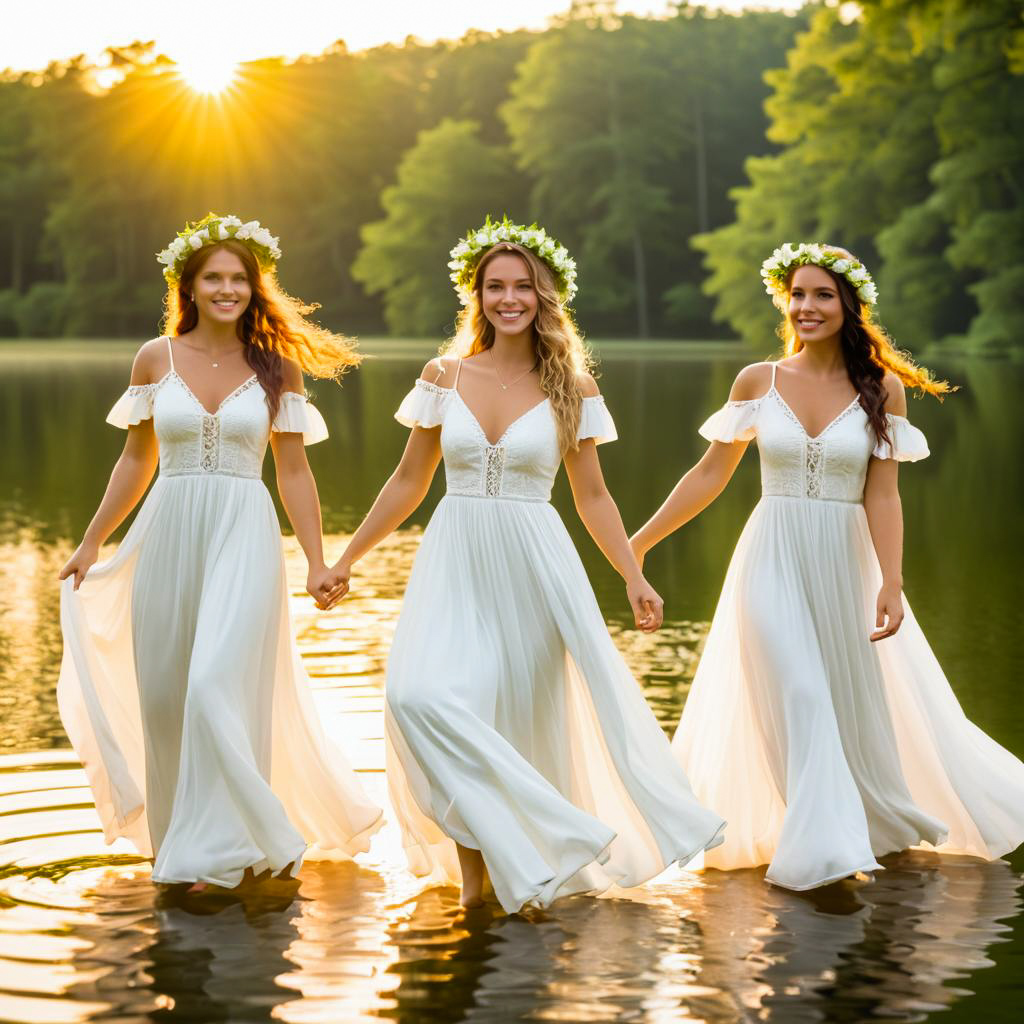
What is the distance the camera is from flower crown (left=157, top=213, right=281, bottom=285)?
23.3 ft

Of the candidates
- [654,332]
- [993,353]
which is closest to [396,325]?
[654,332]

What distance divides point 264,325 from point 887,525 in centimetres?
235

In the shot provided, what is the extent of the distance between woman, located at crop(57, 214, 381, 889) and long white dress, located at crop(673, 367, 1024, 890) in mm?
1358

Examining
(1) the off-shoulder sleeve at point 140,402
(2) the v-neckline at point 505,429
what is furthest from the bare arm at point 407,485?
(1) the off-shoulder sleeve at point 140,402

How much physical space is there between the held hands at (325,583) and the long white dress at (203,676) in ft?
0.50

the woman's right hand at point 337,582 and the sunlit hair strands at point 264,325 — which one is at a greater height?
the sunlit hair strands at point 264,325

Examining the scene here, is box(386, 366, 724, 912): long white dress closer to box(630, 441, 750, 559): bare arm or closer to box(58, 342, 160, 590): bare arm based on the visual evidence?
box(630, 441, 750, 559): bare arm

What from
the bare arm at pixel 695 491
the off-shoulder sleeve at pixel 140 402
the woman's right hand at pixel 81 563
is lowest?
the woman's right hand at pixel 81 563

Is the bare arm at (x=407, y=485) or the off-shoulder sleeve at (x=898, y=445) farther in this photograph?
the off-shoulder sleeve at (x=898, y=445)

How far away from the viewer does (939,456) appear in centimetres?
2600

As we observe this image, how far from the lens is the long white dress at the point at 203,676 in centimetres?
653

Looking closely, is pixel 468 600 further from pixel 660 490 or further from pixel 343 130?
pixel 343 130

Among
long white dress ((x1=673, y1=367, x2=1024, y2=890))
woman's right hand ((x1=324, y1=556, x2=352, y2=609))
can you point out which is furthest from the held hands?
long white dress ((x1=673, y1=367, x2=1024, y2=890))

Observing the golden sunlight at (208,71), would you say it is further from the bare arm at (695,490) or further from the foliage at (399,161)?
the bare arm at (695,490)
